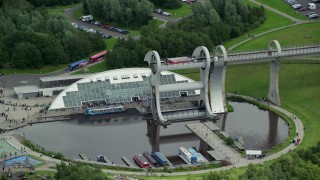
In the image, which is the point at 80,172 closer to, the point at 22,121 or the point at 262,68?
the point at 22,121

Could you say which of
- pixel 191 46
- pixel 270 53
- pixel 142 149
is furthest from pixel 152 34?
pixel 142 149

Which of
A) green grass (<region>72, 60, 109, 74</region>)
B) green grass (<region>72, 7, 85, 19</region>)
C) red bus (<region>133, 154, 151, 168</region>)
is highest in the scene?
green grass (<region>72, 7, 85, 19</region>)

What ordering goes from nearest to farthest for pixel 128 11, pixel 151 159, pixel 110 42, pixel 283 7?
pixel 151 159
pixel 110 42
pixel 128 11
pixel 283 7

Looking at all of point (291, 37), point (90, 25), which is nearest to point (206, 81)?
point (291, 37)

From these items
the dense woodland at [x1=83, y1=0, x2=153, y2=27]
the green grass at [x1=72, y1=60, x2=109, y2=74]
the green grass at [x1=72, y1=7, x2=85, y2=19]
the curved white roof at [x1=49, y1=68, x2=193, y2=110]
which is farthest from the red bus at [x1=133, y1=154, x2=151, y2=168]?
the green grass at [x1=72, y1=7, x2=85, y2=19]

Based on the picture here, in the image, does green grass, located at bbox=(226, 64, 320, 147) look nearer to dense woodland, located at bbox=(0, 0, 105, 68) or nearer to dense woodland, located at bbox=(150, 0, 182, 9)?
dense woodland, located at bbox=(0, 0, 105, 68)

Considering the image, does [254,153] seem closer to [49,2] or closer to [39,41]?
[39,41]
